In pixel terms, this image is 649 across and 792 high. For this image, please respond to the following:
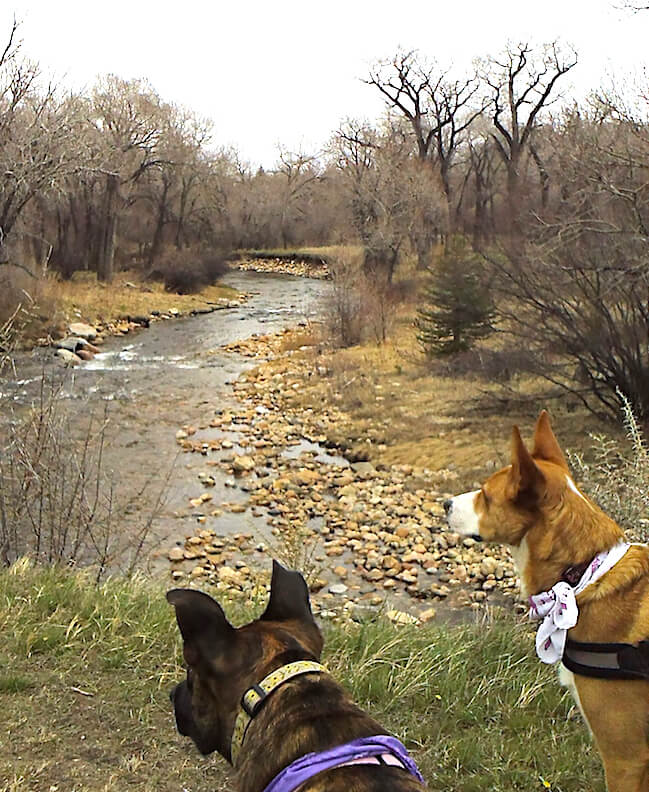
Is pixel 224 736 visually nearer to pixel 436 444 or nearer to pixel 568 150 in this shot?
pixel 436 444

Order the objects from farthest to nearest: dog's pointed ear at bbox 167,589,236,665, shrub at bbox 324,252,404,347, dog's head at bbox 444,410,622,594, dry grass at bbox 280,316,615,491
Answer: shrub at bbox 324,252,404,347 → dry grass at bbox 280,316,615,491 → dog's head at bbox 444,410,622,594 → dog's pointed ear at bbox 167,589,236,665

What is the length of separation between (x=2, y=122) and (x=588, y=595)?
15048mm

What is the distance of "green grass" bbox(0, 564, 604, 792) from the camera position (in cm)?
307

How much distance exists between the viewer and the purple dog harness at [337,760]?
1.71 meters

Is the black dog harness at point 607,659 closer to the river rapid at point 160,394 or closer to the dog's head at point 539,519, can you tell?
the dog's head at point 539,519

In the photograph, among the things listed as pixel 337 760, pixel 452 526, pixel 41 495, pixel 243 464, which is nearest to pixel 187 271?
pixel 243 464

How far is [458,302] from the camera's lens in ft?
55.5

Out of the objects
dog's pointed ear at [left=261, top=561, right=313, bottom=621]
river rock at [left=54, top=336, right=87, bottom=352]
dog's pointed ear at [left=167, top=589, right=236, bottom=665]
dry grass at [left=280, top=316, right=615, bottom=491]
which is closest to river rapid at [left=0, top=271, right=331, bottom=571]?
river rock at [left=54, top=336, right=87, bottom=352]

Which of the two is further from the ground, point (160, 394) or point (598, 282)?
point (598, 282)

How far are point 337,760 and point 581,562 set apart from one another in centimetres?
161

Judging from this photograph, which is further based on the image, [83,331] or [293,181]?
[293,181]

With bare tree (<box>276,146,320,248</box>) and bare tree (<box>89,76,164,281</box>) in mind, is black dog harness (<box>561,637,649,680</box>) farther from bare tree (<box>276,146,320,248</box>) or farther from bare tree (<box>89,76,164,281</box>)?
bare tree (<box>276,146,320,248</box>)

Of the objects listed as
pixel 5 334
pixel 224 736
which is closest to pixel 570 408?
pixel 5 334

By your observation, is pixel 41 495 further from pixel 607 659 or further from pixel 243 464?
pixel 243 464
